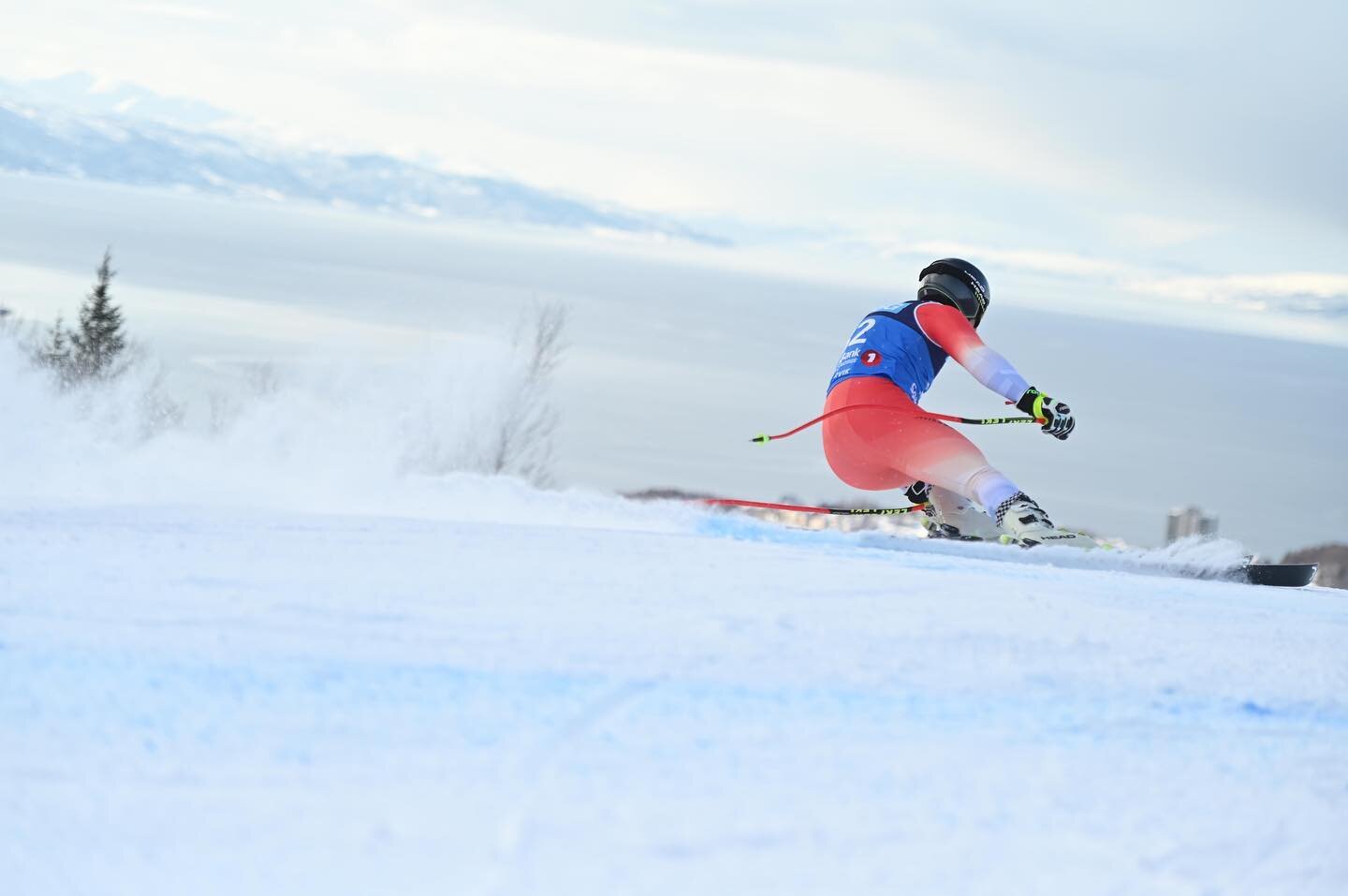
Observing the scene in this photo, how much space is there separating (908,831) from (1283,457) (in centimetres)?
11850

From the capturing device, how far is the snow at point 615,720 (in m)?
1.58

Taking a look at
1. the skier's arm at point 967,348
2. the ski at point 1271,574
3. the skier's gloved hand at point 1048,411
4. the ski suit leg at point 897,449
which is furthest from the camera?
A: the ski suit leg at point 897,449

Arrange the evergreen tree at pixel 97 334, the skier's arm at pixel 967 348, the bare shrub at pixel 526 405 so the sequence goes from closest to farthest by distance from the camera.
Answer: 1. the skier's arm at pixel 967 348
2. the evergreen tree at pixel 97 334
3. the bare shrub at pixel 526 405

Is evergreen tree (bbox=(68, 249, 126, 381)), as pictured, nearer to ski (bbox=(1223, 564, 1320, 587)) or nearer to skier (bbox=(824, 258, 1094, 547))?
skier (bbox=(824, 258, 1094, 547))

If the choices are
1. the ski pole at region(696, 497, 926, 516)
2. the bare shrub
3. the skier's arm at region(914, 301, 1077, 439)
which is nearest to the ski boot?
the ski pole at region(696, 497, 926, 516)

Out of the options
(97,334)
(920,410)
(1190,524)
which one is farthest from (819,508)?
(97,334)

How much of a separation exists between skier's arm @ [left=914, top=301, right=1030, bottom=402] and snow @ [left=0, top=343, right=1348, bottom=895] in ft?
5.47

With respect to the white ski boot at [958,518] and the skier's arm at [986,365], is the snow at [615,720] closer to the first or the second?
the skier's arm at [986,365]

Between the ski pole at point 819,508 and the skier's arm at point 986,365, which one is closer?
the skier's arm at point 986,365

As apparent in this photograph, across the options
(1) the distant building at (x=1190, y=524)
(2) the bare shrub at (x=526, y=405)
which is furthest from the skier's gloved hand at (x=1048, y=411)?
(2) the bare shrub at (x=526, y=405)

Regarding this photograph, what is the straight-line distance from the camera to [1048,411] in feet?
15.1

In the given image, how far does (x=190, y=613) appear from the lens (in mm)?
2213

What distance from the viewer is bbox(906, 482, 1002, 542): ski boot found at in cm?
512

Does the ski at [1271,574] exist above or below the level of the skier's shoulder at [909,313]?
below
